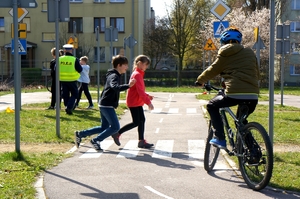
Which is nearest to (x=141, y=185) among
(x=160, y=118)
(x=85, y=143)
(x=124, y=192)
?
(x=124, y=192)

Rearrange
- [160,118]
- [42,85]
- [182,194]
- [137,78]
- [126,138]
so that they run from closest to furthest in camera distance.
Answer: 1. [182,194]
2. [137,78]
3. [126,138]
4. [160,118]
5. [42,85]

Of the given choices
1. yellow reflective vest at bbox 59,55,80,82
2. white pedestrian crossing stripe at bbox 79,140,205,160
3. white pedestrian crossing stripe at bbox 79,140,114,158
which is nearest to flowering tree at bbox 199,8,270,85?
yellow reflective vest at bbox 59,55,80,82

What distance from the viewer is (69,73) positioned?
655 inches

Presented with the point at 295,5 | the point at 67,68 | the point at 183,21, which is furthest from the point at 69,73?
the point at 295,5

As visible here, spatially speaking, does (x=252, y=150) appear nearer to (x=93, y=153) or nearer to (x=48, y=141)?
(x=93, y=153)

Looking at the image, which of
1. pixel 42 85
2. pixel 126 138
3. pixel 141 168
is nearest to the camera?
pixel 141 168

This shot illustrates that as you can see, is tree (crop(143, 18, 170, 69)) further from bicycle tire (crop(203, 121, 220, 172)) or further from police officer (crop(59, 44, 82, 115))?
bicycle tire (crop(203, 121, 220, 172))

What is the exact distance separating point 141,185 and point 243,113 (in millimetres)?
1570

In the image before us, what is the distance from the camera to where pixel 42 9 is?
5797 centimetres

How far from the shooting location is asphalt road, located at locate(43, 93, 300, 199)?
22.3 ft

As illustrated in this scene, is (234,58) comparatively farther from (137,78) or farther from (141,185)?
(137,78)

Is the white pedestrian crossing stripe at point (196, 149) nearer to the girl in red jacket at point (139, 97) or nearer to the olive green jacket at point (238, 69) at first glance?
the girl in red jacket at point (139, 97)

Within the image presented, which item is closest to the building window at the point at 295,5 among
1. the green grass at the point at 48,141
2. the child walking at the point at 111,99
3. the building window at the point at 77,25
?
the building window at the point at 77,25

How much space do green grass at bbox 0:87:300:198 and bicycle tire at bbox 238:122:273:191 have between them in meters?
0.31
